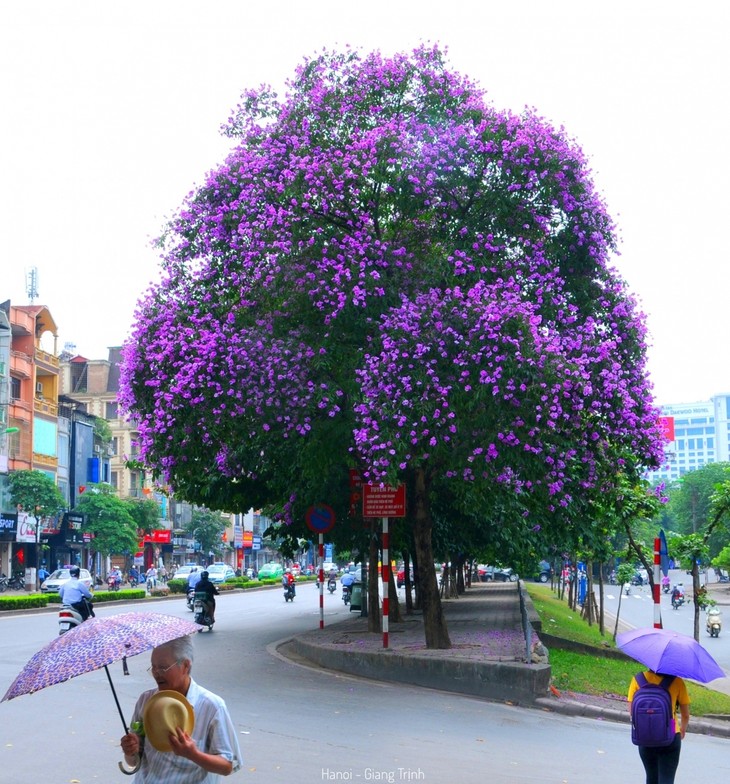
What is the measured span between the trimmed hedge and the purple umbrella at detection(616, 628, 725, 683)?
103 feet

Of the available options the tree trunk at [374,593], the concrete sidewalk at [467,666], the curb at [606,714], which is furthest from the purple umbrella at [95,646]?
the tree trunk at [374,593]

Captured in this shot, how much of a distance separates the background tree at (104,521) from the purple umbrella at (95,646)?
63736 mm

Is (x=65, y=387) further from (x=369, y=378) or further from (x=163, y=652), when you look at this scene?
(x=163, y=652)

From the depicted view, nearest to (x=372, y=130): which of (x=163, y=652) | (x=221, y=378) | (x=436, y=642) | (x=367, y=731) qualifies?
(x=221, y=378)

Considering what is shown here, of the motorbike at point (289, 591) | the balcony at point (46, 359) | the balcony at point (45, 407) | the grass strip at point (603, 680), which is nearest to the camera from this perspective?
the grass strip at point (603, 680)

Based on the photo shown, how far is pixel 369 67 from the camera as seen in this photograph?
17406 millimetres

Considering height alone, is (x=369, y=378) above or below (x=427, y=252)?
below

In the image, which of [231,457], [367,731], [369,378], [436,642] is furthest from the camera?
[231,457]

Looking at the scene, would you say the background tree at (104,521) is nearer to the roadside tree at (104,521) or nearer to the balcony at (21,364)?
the roadside tree at (104,521)

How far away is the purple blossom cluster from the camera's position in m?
14.6

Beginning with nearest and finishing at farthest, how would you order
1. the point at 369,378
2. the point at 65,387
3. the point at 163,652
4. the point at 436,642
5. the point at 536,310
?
the point at 163,652, the point at 369,378, the point at 536,310, the point at 436,642, the point at 65,387

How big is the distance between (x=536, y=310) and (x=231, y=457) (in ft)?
20.0

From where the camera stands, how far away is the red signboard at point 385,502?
17266mm

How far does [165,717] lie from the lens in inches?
169
